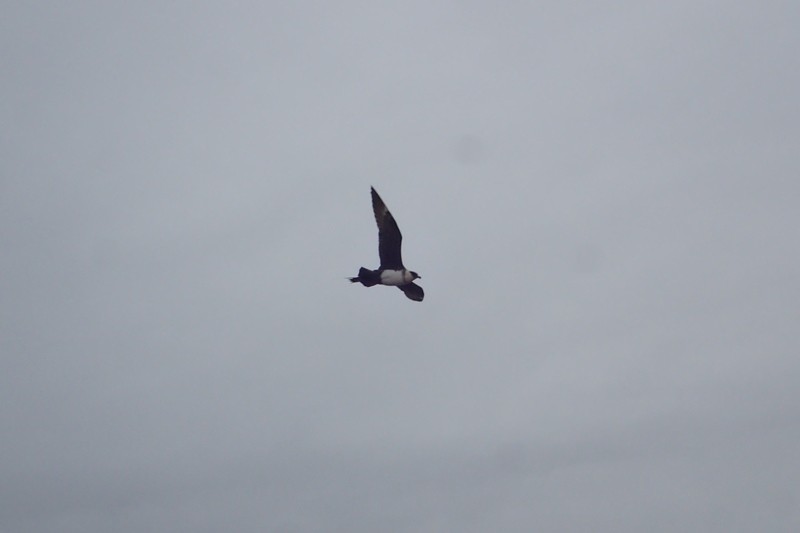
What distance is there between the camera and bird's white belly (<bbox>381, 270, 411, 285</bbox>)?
103 ft

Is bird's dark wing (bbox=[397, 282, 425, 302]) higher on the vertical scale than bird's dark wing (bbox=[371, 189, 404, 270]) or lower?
lower

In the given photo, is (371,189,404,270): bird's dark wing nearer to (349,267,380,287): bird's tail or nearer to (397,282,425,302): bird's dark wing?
(349,267,380,287): bird's tail

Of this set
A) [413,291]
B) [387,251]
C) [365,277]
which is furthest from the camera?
[413,291]

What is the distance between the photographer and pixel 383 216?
31328 millimetres

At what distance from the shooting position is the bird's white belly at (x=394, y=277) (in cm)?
3139

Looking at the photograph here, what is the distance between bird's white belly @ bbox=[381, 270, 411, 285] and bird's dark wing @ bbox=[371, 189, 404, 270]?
0.19 meters

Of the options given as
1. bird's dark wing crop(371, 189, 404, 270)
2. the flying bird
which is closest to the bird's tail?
the flying bird

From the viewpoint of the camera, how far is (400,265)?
104 ft

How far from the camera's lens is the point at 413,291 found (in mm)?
33594

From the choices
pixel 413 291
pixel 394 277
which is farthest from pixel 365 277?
pixel 413 291

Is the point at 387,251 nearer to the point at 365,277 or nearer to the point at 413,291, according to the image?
the point at 365,277

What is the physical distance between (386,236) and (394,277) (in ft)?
4.95

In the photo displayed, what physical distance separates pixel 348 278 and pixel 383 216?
101 inches

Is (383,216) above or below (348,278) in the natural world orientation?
above
